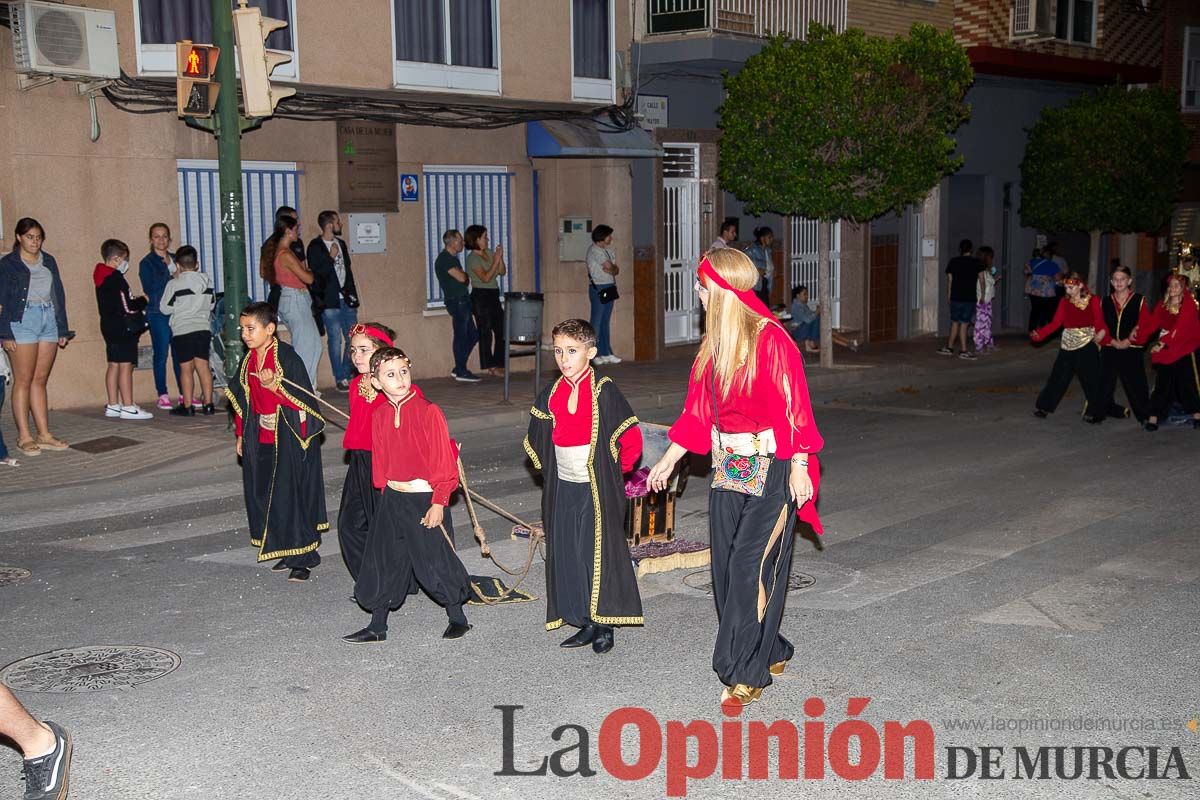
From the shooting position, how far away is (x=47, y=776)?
16.0 ft

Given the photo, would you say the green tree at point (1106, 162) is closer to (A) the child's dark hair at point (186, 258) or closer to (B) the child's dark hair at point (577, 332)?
(A) the child's dark hair at point (186, 258)

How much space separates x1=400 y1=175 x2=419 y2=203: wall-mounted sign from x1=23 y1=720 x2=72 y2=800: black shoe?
13247 millimetres

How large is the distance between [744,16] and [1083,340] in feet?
28.1

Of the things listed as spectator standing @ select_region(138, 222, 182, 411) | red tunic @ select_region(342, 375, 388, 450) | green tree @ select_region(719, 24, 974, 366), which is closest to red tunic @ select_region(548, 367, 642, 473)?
red tunic @ select_region(342, 375, 388, 450)

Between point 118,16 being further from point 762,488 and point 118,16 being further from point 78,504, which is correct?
point 762,488

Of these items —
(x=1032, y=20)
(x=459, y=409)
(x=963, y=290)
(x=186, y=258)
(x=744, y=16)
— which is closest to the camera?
(x=186, y=258)

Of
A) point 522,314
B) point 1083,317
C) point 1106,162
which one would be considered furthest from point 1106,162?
point 522,314

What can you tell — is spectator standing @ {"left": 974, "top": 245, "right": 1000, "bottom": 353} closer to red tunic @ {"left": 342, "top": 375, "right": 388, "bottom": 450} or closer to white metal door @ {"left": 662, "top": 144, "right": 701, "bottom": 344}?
white metal door @ {"left": 662, "top": 144, "right": 701, "bottom": 344}

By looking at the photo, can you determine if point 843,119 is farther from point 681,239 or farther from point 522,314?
point 522,314

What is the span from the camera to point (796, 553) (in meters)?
8.97

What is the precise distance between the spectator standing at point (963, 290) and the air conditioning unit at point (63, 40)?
12766 millimetres

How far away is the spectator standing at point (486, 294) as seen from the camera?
17422 mm

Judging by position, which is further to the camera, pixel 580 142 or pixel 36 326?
pixel 580 142

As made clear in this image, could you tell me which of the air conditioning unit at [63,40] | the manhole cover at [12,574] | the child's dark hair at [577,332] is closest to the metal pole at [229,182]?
the air conditioning unit at [63,40]
